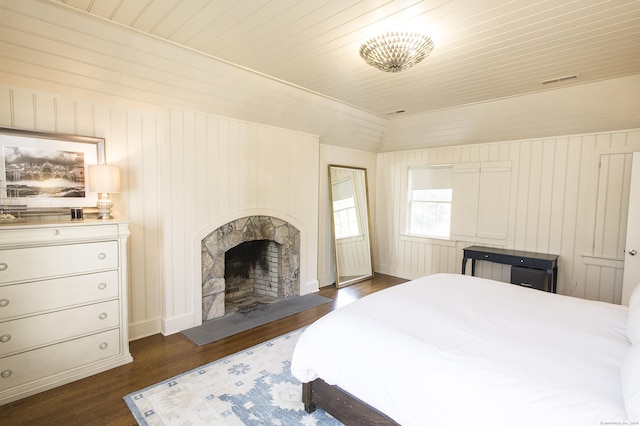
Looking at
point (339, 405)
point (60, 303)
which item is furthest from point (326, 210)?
point (60, 303)

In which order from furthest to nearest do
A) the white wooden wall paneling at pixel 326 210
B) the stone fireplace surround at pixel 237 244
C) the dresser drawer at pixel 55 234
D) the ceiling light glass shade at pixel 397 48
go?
the white wooden wall paneling at pixel 326 210, the stone fireplace surround at pixel 237 244, the ceiling light glass shade at pixel 397 48, the dresser drawer at pixel 55 234

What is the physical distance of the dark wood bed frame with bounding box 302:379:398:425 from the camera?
1.73 metres

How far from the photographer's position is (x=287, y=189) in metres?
4.30

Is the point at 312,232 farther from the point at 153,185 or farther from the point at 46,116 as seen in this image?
the point at 46,116

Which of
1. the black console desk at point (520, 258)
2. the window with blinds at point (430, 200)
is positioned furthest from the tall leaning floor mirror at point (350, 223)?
the black console desk at point (520, 258)

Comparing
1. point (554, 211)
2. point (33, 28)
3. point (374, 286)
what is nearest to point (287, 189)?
point (374, 286)

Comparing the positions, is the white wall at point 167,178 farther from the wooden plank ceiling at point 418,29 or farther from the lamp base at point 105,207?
the wooden plank ceiling at point 418,29

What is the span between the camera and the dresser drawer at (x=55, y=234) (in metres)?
2.13

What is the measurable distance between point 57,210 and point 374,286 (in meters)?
4.16

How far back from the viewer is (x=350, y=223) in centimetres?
531

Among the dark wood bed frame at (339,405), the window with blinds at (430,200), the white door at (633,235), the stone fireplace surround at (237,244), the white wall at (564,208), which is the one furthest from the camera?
the window with blinds at (430,200)

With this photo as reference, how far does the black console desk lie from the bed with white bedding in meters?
1.70

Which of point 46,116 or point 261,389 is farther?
point 46,116

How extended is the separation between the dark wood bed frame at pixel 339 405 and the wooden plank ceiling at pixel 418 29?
2.45 metres
